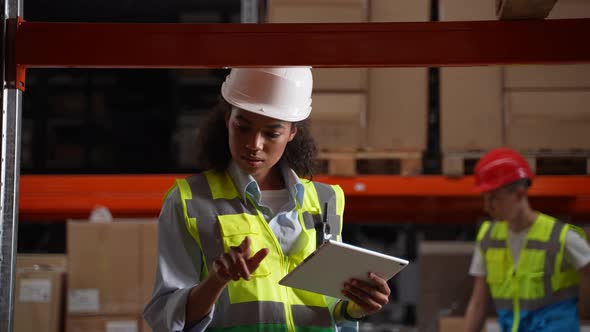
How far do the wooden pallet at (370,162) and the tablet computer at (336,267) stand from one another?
2775 mm

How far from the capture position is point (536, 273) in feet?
15.3

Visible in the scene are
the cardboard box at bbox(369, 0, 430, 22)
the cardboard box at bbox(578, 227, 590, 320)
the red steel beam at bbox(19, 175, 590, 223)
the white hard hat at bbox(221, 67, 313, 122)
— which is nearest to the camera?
the cardboard box at bbox(369, 0, 430, 22)

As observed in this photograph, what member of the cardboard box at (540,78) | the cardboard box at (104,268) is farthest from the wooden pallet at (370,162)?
the cardboard box at (104,268)

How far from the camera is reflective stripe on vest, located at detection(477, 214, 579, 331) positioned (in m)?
4.64

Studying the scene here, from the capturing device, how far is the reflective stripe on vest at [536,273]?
4637 millimetres

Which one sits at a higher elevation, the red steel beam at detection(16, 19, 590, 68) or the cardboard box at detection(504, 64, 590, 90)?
the cardboard box at detection(504, 64, 590, 90)

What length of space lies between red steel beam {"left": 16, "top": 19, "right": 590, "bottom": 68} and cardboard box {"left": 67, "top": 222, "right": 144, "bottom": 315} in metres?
2.62

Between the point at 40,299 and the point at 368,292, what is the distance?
10.2 feet

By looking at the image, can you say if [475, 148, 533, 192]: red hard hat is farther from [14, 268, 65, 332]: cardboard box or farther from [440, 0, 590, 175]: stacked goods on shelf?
[14, 268, 65, 332]: cardboard box

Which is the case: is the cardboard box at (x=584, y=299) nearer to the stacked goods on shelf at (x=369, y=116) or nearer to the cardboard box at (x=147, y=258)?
the stacked goods on shelf at (x=369, y=116)

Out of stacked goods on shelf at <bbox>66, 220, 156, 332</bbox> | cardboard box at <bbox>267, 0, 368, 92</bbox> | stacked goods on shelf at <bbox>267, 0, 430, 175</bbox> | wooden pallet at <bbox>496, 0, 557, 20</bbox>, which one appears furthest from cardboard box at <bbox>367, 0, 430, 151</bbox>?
wooden pallet at <bbox>496, 0, 557, 20</bbox>

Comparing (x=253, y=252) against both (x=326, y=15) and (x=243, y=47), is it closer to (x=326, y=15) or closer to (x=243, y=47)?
(x=243, y=47)

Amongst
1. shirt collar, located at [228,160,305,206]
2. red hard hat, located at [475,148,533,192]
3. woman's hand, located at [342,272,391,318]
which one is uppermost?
red hard hat, located at [475,148,533,192]

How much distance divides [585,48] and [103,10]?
425cm
